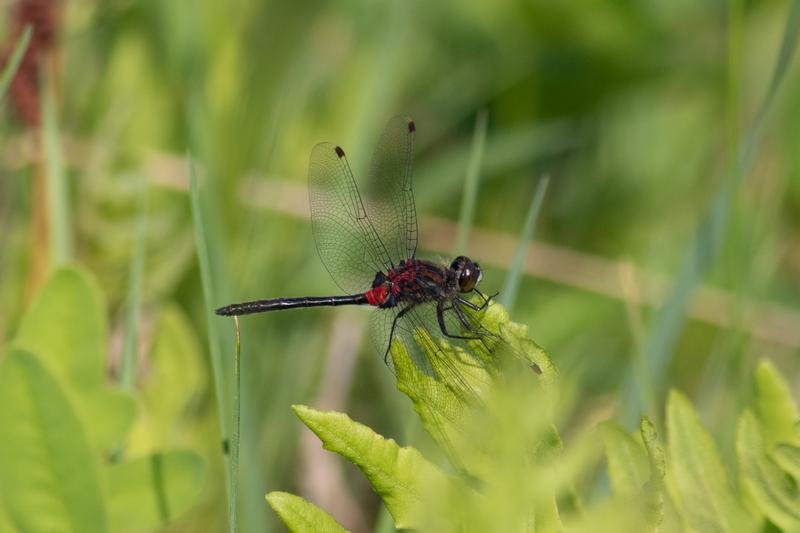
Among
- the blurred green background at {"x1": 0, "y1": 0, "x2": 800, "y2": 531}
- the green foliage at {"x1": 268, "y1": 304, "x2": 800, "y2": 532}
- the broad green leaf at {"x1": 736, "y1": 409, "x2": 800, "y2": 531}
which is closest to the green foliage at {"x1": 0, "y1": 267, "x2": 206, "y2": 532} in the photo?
the blurred green background at {"x1": 0, "y1": 0, "x2": 800, "y2": 531}

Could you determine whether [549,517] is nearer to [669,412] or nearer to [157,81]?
[669,412]

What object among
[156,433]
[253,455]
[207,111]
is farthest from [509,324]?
[207,111]

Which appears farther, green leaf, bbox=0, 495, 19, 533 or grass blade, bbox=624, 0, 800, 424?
grass blade, bbox=624, 0, 800, 424

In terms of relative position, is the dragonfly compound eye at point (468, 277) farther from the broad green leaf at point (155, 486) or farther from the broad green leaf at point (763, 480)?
the broad green leaf at point (763, 480)

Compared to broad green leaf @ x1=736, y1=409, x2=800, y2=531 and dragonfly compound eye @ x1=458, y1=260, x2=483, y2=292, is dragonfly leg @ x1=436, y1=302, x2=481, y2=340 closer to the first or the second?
dragonfly compound eye @ x1=458, y1=260, x2=483, y2=292

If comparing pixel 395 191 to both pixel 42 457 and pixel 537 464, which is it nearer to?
pixel 42 457

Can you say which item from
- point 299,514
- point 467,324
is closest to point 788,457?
point 299,514
